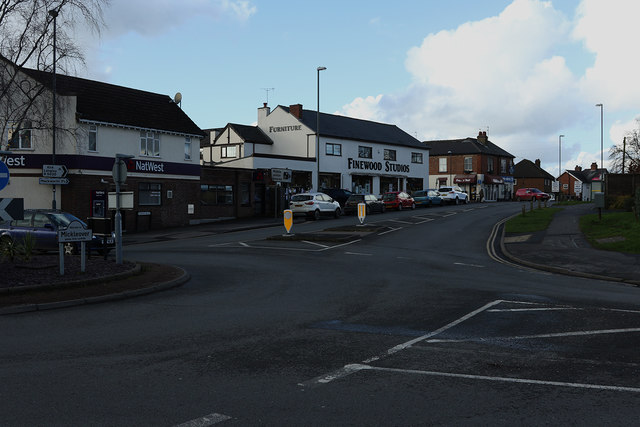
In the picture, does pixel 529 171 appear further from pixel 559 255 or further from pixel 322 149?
pixel 559 255

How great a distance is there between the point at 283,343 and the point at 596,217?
25970 mm

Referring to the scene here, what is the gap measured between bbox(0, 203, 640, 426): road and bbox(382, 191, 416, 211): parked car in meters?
31.4

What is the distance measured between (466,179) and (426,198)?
96.0 ft

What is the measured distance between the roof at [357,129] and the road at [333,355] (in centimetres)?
4093

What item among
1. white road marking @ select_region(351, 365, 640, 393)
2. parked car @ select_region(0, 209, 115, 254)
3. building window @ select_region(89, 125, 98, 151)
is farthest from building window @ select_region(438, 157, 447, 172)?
white road marking @ select_region(351, 365, 640, 393)

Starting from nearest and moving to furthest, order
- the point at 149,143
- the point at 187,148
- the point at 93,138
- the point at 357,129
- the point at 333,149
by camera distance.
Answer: the point at 93,138 < the point at 149,143 < the point at 187,148 < the point at 333,149 < the point at 357,129

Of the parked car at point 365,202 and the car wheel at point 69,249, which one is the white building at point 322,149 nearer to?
the parked car at point 365,202

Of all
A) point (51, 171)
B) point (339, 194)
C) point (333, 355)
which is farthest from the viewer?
point (339, 194)

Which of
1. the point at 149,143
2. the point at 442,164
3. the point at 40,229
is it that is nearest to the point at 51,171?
the point at 40,229

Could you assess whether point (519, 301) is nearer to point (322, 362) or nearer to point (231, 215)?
point (322, 362)

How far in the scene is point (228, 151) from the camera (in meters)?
56.0

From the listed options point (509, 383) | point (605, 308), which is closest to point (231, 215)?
point (605, 308)

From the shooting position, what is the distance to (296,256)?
19.4 meters

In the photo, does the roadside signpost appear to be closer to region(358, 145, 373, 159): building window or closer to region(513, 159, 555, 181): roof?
region(358, 145, 373, 159): building window
